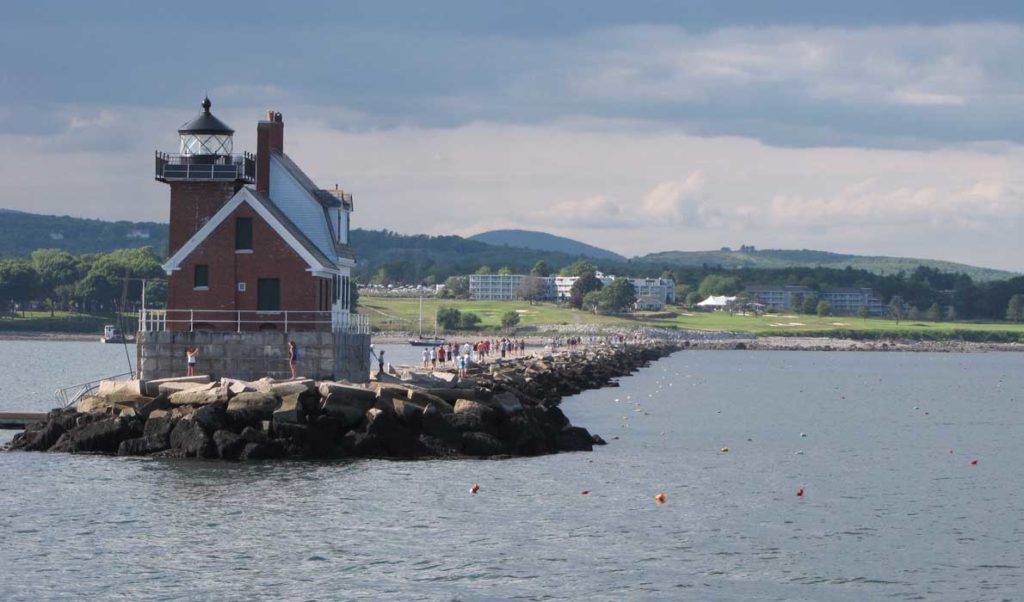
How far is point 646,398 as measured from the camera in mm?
89125

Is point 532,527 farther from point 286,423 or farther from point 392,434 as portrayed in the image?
point 286,423

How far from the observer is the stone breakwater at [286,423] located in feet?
148

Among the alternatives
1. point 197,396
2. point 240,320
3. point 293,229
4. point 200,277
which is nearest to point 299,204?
point 293,229

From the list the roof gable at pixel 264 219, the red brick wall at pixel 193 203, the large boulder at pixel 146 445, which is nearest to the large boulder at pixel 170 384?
the large boulder at pixel 146 445

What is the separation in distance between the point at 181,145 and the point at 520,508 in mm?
22833

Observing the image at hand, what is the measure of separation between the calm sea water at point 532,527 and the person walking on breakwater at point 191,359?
610 cm

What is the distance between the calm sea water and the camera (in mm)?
30000

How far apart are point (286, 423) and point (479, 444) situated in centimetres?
608

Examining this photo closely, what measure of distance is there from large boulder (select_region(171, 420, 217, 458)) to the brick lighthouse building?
6.03 meters

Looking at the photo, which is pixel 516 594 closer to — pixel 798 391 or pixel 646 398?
pixel 646 398

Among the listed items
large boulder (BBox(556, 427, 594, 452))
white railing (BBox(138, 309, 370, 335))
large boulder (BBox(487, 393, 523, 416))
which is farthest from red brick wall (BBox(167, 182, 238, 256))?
large boulder (BBox(556, 427, 594, 452))

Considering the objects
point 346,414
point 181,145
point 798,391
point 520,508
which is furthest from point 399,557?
point 798,391

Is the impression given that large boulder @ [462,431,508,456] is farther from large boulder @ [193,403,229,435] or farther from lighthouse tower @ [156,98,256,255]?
lighthouse tower @ [156,98,256,255]

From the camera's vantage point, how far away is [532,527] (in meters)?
36.0
